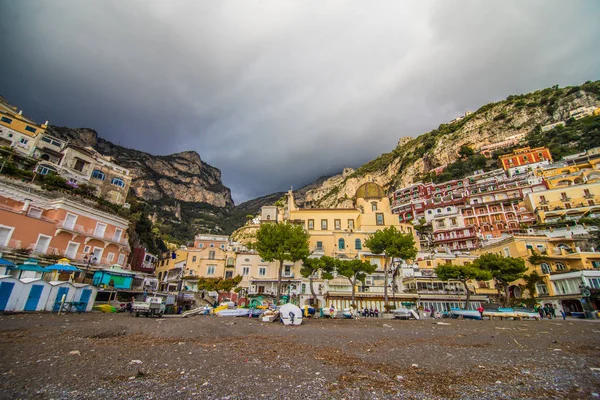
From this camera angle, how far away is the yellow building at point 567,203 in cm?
5081

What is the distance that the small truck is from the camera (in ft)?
66.6

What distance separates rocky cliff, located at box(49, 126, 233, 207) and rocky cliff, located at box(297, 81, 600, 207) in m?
87.4

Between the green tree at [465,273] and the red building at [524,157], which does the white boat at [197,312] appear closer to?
the green tree at [465,273]

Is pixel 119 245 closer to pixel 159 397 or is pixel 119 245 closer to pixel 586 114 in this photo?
pixel 159 397

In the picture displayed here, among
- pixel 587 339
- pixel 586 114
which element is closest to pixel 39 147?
pixel 587 339

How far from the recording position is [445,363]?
25.9ft

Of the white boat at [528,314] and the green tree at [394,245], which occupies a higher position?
the green tree at [394,245]

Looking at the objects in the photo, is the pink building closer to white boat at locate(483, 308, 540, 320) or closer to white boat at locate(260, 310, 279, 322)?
white boat at locate(260, 310, 279, 322)

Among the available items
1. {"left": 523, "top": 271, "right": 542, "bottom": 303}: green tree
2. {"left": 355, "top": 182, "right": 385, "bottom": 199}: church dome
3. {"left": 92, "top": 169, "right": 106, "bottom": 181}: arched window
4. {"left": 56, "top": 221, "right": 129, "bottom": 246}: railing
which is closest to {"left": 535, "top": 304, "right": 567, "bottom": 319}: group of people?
{"left": 523, "top": 271, "right": 542, "bottom": 303}: green tree

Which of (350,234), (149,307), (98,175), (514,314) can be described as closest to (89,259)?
(149,307)

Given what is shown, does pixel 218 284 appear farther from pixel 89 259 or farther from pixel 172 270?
pixel 89 259

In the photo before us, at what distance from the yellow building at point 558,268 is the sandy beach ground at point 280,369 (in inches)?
1088

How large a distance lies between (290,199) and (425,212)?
40151 mm

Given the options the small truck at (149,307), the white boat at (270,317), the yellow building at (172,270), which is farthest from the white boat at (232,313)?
the yellow building at (172,270)
